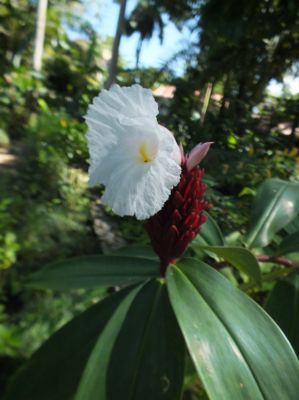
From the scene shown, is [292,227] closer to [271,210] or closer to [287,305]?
[271,210]

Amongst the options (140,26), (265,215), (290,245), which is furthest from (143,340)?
(140,26)

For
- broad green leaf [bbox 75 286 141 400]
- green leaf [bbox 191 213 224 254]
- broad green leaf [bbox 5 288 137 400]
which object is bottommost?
broad green leaf [bbox 5 288 137 400]

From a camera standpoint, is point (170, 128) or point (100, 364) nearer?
point (100, 364)

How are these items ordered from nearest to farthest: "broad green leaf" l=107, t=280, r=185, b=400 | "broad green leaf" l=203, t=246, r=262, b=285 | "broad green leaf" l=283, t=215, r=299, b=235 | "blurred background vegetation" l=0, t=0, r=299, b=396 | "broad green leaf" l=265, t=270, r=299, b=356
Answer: "broad green leaf" l=107, t=280, r=185, b=400, "broad green leaf" l=203, t=246, r=262, b=285, "broad green leaf" l=265, t=270, r=299, b=356, "broad green leaf" l=283, t=215, r=299, b=235, "blurred background vegetation" l=0, t=0, r=299, b=396

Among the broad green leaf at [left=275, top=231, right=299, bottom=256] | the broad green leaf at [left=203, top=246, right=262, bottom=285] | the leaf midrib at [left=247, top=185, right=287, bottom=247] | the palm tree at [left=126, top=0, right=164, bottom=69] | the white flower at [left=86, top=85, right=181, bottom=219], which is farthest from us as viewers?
the palm tree at [left=126, top=0, right=164, bottom=69]

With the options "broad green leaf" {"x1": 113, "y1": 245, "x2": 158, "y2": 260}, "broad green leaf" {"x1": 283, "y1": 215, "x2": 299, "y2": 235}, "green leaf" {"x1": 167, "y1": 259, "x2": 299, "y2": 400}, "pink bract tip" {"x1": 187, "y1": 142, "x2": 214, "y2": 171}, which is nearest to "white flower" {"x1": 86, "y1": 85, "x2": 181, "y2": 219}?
"pink bract tip" {"x1": 187, "y1": 142, "x2": 214, "y2": 171}

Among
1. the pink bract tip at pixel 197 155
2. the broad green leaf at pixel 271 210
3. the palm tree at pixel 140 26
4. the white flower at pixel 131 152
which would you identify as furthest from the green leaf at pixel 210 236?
the palm tree at pixel 140 26

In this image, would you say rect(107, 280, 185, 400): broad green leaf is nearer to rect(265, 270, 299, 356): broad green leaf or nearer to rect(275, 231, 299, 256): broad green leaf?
rect(265, 270, 299, 356): broad green leaf
